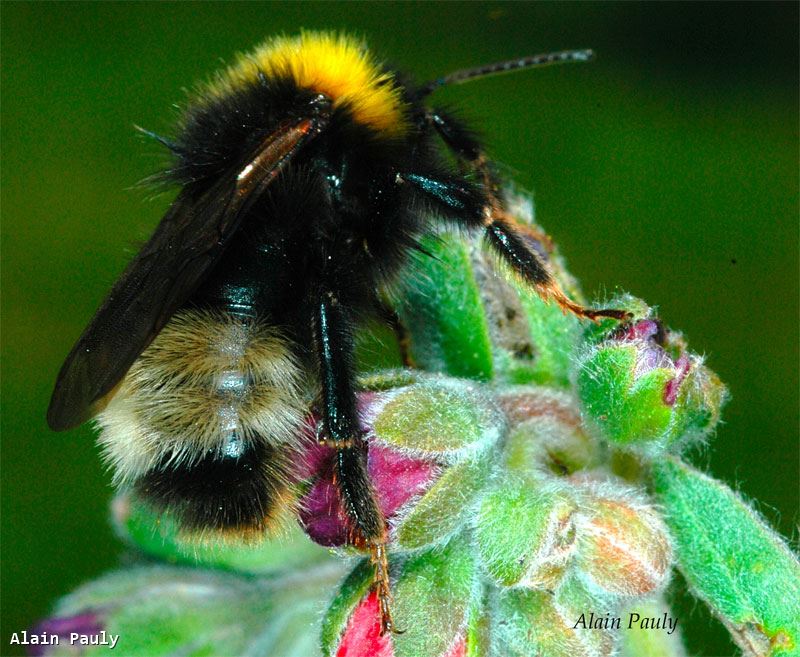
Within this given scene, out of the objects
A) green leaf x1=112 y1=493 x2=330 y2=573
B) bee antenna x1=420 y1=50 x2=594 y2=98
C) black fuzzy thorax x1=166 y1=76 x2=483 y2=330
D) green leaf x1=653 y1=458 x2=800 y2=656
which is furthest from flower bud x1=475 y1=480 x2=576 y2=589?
bee antenna x1=420 y1=50 x2=594 y2=98

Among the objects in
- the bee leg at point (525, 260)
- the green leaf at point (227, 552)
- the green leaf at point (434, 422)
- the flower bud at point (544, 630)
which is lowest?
the flower bud at point (544, 630)

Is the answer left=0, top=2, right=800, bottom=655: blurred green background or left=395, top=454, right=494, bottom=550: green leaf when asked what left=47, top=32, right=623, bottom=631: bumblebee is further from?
left=0, top=2, right=800, bottom=655: blurred green background

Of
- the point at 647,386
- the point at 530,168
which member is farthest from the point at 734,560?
the point at 530,168

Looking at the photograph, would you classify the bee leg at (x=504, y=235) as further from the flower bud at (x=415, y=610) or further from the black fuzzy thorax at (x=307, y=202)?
the flower bud at (x=415, y=610)

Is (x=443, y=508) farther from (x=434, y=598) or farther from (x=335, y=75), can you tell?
(x=335, y=75)

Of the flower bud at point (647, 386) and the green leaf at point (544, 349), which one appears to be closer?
the flower bud at point (647, 386)

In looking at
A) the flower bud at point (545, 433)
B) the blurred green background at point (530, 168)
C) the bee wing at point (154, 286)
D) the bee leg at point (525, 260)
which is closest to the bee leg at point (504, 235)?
the bee leg at point (525, 260)

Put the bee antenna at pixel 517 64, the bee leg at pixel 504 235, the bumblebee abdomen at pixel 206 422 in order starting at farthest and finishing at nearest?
the bee antenna at pixel 517 64, the bee leg at pixel 504 235, the bumblebee abdomen at pixel 206 422

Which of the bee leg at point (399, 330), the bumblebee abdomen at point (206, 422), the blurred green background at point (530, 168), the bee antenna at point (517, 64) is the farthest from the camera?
the blurred green background at point (530, 168)

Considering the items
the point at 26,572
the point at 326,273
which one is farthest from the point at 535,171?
the point at 326,273
